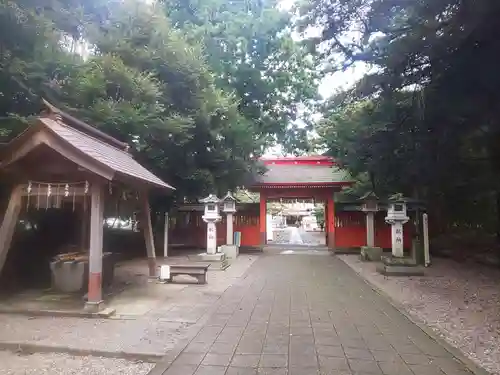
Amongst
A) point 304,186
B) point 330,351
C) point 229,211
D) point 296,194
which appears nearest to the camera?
point 330,351

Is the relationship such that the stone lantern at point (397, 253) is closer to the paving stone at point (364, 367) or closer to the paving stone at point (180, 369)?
the paving stone at point (364, 367)

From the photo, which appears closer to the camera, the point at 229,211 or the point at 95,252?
the point at 95,252

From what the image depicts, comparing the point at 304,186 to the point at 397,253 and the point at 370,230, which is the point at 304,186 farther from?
the point at 397,253

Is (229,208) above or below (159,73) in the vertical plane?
below

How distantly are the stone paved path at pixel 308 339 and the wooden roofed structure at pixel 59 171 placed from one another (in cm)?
263

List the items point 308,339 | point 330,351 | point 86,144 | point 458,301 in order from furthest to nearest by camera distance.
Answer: point 458,301 < point 86,144 < point 308,339 < point 330,351

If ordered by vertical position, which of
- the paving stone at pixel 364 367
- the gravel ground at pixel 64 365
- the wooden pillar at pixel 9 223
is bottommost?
the gravel ground at pixel 64 365

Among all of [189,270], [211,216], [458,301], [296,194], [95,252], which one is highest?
[296,194]

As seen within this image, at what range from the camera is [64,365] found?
4.33 metres

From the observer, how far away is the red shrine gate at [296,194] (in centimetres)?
1914

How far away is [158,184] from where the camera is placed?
8555 mm

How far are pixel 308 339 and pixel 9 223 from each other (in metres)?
5.53

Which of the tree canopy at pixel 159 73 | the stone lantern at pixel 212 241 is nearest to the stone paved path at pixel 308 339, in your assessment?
the stone lantern at pixel 212 241

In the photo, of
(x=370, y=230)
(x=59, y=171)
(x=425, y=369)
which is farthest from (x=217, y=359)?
(x=370, y=230)
